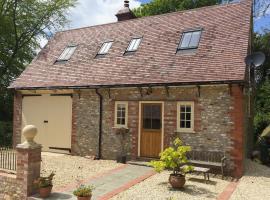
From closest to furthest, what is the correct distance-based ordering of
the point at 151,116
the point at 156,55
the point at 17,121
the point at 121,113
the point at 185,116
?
the point at 185,116 < the point at 151,116 < the point at 121,113 < the point at 156,55 < the point at 17,121

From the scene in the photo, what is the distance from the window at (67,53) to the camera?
17641 millimetres

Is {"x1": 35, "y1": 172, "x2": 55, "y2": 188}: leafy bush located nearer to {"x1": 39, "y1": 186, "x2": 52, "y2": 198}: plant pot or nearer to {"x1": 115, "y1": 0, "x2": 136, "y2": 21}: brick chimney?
{"x1": 39, "y1": 186, "x2": 52, "y2": 198}: plant pot

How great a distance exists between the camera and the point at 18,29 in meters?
25.8

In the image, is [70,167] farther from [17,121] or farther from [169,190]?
[17,121]

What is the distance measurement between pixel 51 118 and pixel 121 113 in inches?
166

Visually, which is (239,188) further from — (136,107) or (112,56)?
(112,56)

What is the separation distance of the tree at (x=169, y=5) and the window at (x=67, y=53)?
13302 mm

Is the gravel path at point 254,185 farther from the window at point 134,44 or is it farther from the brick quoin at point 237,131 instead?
the window at point 134,44

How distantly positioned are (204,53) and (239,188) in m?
5.86

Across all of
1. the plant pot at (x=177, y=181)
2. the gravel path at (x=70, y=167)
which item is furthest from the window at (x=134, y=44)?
the plant pot at (x=177, y=181)

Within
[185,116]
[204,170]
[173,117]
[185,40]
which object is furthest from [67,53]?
[204,170]

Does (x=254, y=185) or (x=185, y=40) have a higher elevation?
(x=185, y=40)

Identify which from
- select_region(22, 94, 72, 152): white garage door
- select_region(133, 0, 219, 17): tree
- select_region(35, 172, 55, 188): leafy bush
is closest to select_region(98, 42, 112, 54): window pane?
select_region(22, 94, 72, 152): white garage door

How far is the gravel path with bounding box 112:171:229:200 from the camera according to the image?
27.9 ft
